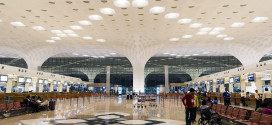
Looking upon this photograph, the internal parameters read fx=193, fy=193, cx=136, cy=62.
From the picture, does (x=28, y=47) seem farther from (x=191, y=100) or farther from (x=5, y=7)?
(x=191, y=100)

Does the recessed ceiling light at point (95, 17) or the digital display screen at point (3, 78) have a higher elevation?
the recessed ceiling light at point (95, 17)

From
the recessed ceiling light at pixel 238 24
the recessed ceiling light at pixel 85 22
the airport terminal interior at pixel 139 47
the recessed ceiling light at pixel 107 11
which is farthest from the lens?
the recessed ceiling light at pixel 238 24

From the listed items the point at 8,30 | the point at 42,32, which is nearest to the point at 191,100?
the point at 42,32

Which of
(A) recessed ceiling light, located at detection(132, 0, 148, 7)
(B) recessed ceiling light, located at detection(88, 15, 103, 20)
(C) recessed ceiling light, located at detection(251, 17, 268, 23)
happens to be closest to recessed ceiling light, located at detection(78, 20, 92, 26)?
(B) recessed ceiling light, located at detection(88, 15, 103, 20)

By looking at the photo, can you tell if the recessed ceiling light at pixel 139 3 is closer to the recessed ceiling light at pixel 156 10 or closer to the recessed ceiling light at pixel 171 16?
the recessed ceiling light at pixel 156 10

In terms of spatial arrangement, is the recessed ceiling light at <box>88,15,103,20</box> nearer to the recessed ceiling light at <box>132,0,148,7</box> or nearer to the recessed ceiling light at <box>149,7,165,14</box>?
the recessed ceiling light at <box>132,0,148,7</box>

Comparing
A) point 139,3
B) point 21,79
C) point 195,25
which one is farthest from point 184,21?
point 21,79

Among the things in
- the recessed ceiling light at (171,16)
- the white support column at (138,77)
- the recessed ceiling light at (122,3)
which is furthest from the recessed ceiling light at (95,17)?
the white support column at (138,77)

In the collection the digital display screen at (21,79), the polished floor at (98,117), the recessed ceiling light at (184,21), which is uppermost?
the recessed ceiling light at (184,21)

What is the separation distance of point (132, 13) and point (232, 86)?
1590cm

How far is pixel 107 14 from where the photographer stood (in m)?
16.1

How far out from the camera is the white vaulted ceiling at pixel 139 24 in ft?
46.7

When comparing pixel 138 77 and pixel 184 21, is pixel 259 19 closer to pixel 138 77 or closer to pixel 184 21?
pixel 184 21

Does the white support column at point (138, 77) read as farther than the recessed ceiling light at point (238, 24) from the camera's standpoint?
Yes
